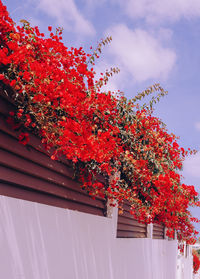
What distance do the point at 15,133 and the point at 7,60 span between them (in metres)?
0.76

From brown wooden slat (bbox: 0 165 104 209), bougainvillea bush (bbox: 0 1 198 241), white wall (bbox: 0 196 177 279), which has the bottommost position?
white wall (bbox: 0 196 177 279)

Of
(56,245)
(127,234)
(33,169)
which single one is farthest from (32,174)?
(127,234)

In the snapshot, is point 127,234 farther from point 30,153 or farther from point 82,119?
point 30,153

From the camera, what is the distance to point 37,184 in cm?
387

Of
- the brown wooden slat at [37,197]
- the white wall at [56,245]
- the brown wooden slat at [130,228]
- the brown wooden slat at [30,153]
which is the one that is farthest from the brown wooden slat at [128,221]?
the brown wooden slat at [30,153]

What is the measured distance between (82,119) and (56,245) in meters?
1.85

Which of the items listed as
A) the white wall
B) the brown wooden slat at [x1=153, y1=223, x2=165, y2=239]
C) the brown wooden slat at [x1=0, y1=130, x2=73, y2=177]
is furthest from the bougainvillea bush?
the brown wooden slat at [x1=153, y1=223, x2=165, y2=239]

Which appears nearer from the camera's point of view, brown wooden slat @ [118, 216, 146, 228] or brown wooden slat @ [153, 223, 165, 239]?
brown wooden slat @ [118, 216, 146, 228]

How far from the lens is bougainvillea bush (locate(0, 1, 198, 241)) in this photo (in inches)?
137

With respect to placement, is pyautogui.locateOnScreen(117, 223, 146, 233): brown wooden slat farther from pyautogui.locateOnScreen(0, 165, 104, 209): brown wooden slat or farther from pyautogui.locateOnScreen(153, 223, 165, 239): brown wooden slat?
pyautogui.locateOnScreen(0, 165, 104, 209): brown wooden slat

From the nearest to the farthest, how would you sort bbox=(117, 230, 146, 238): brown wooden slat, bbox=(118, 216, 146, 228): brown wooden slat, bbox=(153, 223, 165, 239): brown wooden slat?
bbox=(117, 230, 146, 238): brown wooden slat < bbox=(118, 216, 146, 228): brown wooden slat < bbox=(153, 223, 165, 239): brown wooden slat

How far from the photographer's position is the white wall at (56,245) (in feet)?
9.78

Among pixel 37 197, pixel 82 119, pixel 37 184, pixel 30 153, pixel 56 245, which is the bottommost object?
pixel 56 245

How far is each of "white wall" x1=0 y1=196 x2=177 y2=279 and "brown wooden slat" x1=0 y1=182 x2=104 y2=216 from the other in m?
0.17
